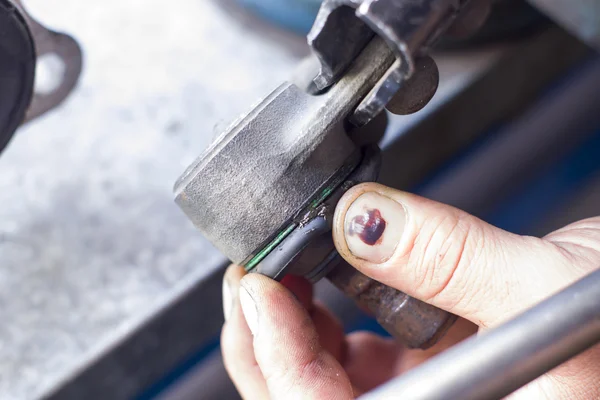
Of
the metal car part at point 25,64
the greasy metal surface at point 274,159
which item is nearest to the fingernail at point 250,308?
the greasy metal surface at point 274,159

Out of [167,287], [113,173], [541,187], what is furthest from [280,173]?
[541,187]

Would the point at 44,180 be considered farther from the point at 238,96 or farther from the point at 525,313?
the point at 525,313

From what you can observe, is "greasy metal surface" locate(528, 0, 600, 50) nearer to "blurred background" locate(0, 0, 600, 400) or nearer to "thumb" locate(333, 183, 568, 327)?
"blurred background" locate(0, 0, 600, 400)

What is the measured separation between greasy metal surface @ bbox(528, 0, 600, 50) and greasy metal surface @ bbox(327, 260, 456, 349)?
474 millimetres

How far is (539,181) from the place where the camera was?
4.09 ft

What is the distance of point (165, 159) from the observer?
2.89ft

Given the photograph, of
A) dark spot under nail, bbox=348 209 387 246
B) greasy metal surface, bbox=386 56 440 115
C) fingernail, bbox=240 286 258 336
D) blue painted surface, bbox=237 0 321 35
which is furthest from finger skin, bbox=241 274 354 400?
blue painted surface, bbox=237 0 321 35

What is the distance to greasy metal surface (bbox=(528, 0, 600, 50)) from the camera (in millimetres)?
752

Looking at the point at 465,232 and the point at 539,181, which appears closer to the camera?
the point at 465,232

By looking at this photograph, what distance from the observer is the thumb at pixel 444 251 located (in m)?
0.48

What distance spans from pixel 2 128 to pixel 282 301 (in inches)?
13.6

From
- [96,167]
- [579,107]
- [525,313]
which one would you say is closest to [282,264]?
[525,313]

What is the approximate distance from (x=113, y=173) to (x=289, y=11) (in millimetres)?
392

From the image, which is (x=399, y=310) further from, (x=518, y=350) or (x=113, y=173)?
(x=113, y=173)
